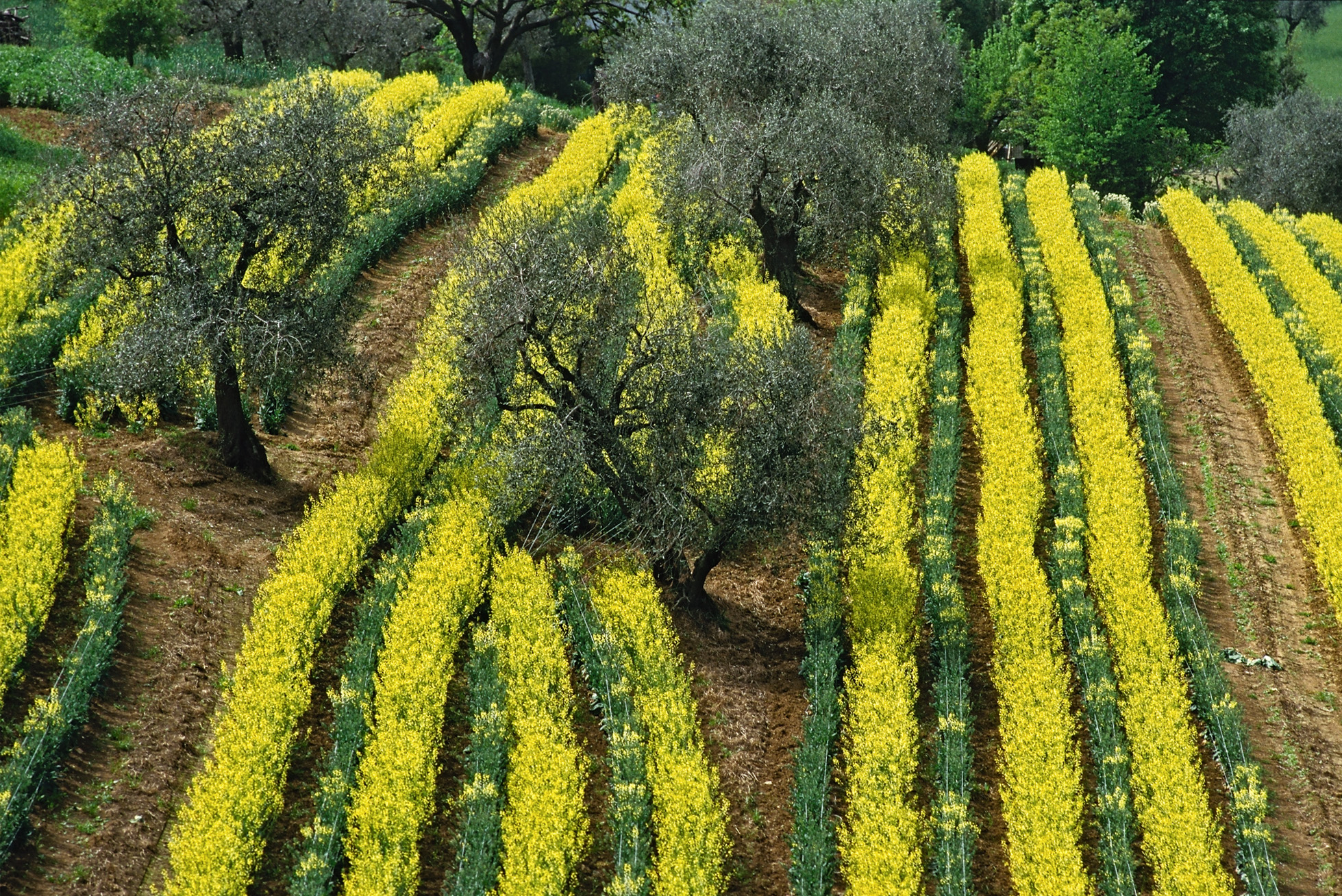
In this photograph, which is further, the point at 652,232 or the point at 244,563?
the point at 652,232

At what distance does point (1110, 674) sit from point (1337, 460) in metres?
10.7

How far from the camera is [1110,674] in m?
22.5

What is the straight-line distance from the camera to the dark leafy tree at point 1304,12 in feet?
331

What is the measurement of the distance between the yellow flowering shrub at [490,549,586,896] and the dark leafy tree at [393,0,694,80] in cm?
3034

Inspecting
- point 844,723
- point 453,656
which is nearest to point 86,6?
point 453,656

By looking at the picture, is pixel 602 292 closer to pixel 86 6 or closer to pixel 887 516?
pixel 887 516

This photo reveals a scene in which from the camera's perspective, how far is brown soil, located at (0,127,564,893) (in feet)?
58.1

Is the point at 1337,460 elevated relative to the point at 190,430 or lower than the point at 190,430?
elevated

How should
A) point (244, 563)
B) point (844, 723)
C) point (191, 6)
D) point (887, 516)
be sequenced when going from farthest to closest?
point (191, 6) < point (887, 516) < point (244, 563) < point (844, 723)

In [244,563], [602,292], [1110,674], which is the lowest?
[244,563]

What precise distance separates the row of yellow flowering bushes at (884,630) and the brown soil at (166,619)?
8938mm

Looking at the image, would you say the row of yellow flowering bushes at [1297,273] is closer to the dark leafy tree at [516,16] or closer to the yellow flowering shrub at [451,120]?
the dark leafy tree at [516,16]

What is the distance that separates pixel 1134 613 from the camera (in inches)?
935

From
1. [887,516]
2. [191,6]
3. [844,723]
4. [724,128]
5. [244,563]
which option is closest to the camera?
[844,723]
